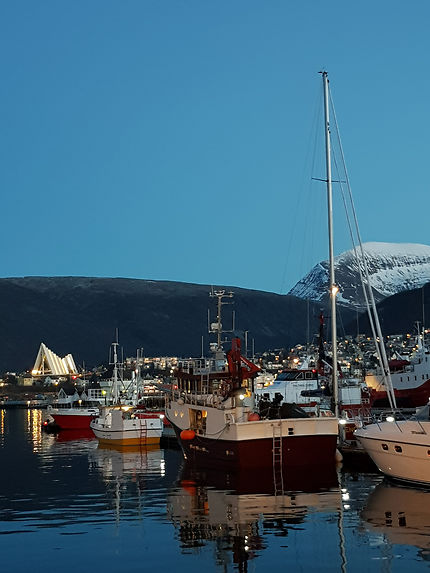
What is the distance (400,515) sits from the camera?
28.8 metres

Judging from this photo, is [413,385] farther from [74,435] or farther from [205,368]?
[205,368]

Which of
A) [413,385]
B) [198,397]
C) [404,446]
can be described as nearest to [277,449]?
[404,446]

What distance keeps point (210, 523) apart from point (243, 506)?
147 inches

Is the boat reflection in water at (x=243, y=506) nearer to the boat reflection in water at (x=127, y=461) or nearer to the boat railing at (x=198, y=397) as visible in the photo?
the boat railing at (x=198, y=397)

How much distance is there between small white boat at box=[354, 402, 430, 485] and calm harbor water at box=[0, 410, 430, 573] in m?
0.70

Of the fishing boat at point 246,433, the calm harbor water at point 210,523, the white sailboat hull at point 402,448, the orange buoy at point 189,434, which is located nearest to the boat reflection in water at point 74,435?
the orange buoy at point 189,434

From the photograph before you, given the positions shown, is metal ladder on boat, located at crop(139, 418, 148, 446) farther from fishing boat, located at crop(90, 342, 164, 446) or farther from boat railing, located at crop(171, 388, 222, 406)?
boat railing, located at crop(171, 388, 222, 406)

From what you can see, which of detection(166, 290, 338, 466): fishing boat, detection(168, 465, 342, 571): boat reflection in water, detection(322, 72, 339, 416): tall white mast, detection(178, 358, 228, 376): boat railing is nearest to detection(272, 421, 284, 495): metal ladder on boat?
detection(166, 290, 338, 466): fishing boat

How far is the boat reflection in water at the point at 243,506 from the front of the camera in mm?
26048

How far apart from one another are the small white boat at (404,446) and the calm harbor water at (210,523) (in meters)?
0.70

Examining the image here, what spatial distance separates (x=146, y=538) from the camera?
1064 inches

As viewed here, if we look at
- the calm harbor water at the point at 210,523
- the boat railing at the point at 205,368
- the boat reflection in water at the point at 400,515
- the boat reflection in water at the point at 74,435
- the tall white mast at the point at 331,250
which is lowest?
the boat reflection in water at the point at 74,435

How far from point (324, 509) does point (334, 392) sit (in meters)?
15.2

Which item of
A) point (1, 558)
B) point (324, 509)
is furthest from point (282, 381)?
point (1, 558)
